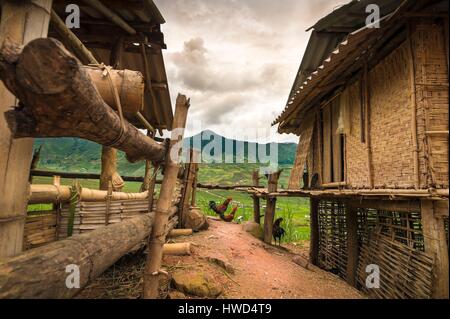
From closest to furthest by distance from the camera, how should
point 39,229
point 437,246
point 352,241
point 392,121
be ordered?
point 39,229 < point 437,246 < point 392,121 < point 352,241

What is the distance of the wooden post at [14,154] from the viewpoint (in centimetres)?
188

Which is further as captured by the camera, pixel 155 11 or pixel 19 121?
pixel 155 11

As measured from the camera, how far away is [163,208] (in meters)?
3.25

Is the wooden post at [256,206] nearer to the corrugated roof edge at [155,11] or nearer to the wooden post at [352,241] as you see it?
the wooden post at [352,241]

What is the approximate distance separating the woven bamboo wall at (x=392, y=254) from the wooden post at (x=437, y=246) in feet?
0.32

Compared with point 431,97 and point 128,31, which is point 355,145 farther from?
point 128,31

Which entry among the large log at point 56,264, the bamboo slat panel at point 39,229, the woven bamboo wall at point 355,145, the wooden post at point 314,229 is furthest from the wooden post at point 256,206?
the large log at point 56,264

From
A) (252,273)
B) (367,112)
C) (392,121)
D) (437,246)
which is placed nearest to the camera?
(437,246)

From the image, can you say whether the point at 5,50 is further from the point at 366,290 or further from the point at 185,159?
the point at 366,290

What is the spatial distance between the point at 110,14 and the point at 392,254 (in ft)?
22.3

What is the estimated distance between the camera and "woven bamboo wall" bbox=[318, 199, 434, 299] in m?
4.22

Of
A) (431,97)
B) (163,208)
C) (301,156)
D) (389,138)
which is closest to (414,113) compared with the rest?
(431,97)

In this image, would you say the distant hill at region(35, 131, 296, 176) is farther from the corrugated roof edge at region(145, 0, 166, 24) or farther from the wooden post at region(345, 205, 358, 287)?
the corrugated roof edge at region(145, 0, 166, 24)

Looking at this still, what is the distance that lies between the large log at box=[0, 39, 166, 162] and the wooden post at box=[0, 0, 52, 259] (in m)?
0.76
